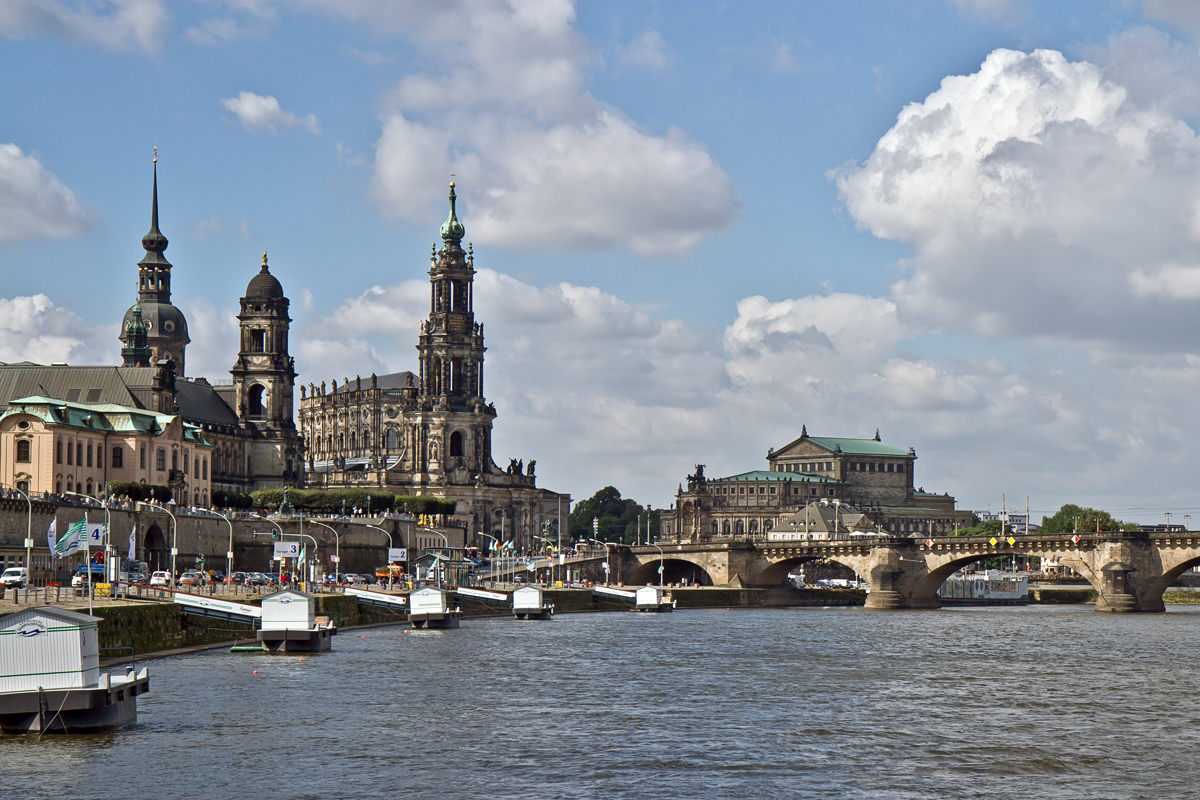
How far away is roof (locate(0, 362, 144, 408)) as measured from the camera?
153000 millimetres

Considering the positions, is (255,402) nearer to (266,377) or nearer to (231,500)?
(266,377)

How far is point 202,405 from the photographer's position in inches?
7205

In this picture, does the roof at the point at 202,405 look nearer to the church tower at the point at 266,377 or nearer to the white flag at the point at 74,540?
the church tower at the point at 266,377

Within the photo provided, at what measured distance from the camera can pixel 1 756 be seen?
3947 cm

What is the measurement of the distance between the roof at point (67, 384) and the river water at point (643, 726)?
79408 mm

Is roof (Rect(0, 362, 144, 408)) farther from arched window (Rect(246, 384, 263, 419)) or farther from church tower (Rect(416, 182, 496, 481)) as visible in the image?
church tower (Rect(416, 182, 496, 481))

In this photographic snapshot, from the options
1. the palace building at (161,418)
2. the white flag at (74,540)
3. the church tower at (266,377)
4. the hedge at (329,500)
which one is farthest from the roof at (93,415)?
the white flag at (74,540)

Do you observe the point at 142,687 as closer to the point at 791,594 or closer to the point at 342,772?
the point at 342,772

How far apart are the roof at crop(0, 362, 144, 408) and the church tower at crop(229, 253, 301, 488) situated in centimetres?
3088

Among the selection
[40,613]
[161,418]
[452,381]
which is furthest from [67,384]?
[40,613]

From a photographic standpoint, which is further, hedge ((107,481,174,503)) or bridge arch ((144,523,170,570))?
hedge ((107,481,174,503))

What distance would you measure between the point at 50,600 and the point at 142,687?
2083 centimetres

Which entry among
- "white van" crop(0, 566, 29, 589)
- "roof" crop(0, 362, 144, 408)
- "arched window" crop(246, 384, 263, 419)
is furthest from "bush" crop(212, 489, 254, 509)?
"white van" crop(0, 566, 29, 589)

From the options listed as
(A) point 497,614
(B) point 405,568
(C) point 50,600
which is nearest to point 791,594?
(B) point 405,568
